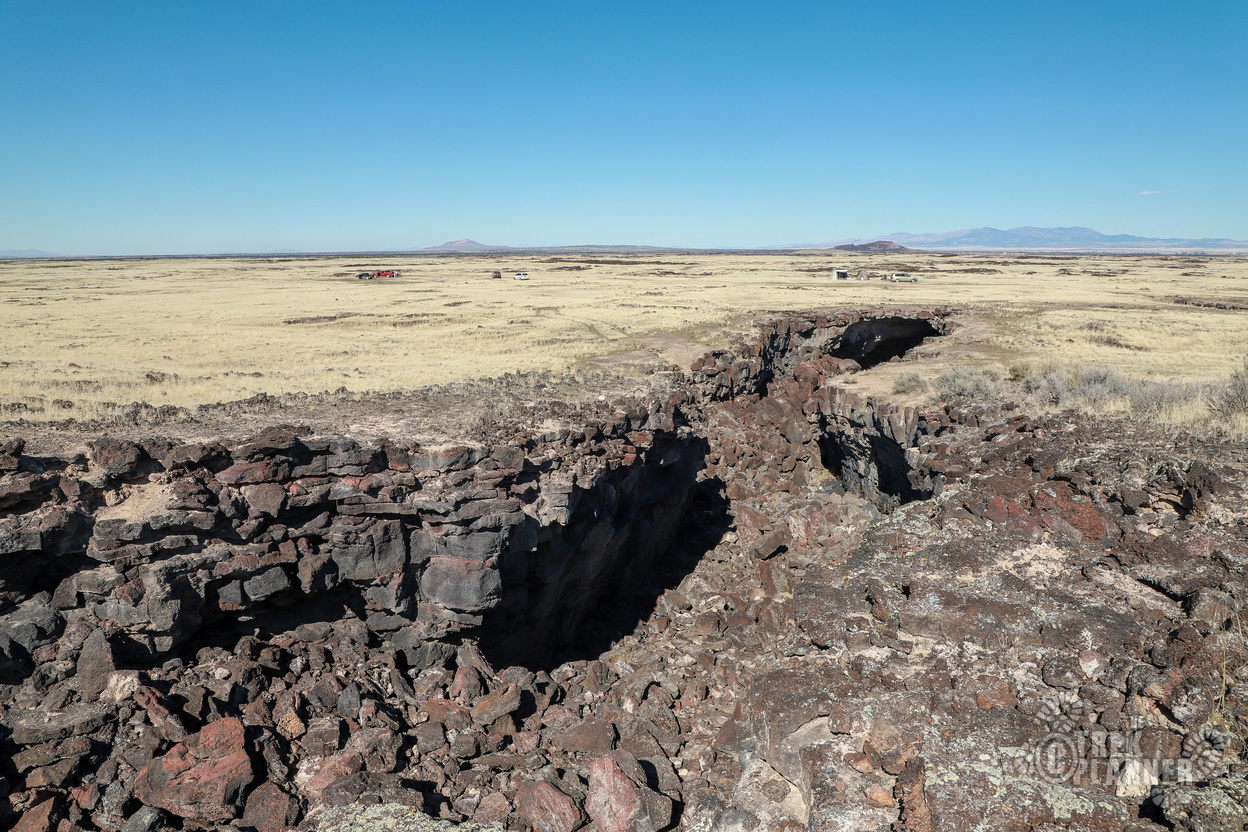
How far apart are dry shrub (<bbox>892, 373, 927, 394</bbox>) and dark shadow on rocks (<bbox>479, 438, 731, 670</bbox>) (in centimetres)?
593

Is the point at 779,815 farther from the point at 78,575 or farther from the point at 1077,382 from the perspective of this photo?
the point at 1077,382

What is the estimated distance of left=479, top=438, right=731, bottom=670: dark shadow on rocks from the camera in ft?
40.2

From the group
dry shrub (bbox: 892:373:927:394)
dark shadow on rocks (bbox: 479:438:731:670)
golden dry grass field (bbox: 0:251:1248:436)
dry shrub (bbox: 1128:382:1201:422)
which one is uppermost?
golden dry grass field (bbox: 0:251:1248:436)

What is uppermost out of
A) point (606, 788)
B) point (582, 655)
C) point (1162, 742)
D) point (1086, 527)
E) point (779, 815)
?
point (1086, 527)

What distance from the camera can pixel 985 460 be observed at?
1288cm

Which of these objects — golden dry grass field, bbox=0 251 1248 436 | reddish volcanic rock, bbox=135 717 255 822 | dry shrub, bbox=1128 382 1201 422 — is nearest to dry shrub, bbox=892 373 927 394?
golden dry grass field, bbox=0 251 1248 436

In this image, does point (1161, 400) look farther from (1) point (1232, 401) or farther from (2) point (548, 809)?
(2) point (548, 809)

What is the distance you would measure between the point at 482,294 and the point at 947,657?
49.5 metres

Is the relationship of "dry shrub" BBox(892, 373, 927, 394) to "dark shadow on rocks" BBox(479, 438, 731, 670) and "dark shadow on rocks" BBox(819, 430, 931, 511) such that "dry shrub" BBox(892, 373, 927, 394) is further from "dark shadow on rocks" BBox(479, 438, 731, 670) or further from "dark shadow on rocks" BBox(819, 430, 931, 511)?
"dark shadow on rocks" BBox(479, 438, 731, 670)

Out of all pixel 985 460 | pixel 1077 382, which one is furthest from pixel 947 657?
pixel 1077 382

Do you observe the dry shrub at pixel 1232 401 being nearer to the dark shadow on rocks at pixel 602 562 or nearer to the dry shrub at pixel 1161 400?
the dry shrub at pixel 1161 400

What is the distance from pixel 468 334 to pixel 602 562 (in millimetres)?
18205

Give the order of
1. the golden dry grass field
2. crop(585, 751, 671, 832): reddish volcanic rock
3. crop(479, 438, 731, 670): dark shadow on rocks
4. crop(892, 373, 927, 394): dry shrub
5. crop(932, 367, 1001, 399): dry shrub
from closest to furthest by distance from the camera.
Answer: crop(585, 751, 671, 832): reddish volcanic rock, crop(479, 438, 731, 670): dark shadow on rocks, crop(932, 367, 1001, 399): dry shrub, the golden dry grass field, crop(892, 373, 927, 394): dry shrub

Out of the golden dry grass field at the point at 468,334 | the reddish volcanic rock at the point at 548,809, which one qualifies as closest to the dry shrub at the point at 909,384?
the golden dry grass field at the point at 468,334
